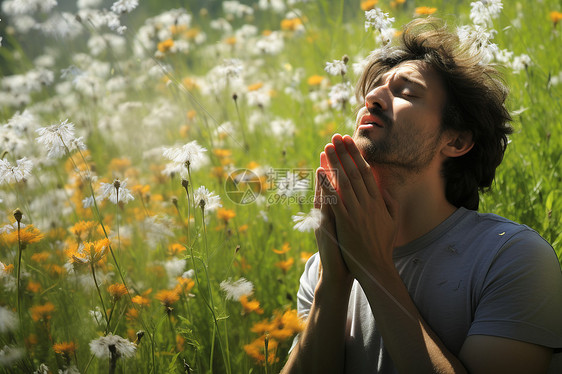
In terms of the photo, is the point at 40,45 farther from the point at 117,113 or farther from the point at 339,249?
the point at 339,249

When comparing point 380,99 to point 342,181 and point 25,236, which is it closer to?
point 342,181

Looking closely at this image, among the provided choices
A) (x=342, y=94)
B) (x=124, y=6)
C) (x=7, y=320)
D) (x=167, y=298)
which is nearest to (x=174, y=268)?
(x=167, y=298)

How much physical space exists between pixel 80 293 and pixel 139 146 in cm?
125

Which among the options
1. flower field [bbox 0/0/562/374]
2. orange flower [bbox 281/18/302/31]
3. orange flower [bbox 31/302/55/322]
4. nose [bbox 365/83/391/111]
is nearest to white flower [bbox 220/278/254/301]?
flower field [bbox 0/0/562/374]

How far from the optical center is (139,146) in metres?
2.55

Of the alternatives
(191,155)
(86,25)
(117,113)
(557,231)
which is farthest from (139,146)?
(557,231)

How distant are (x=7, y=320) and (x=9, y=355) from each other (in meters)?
0.09

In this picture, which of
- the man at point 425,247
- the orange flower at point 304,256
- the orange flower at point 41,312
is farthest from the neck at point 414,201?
the orange flower at point 41,312

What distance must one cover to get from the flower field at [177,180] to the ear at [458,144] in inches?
14.1

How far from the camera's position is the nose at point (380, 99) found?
126 cm

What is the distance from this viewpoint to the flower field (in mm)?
1326

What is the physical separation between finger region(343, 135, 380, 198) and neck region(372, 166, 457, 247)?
11cm

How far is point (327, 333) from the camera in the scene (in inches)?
46.2

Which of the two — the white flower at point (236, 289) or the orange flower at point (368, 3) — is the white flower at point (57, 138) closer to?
the white flower at point (236, 289)
